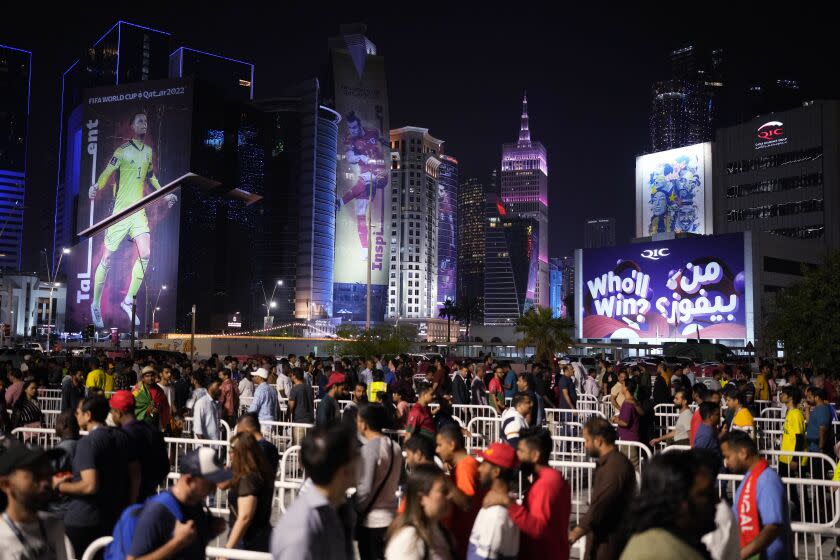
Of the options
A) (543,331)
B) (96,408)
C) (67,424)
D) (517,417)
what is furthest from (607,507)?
(543,331)

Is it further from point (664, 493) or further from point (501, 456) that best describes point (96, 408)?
point (664, 493)

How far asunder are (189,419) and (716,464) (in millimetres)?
11614

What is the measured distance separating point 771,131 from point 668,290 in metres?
29.3

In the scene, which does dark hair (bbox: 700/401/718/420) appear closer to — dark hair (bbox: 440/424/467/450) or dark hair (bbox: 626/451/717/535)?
dark hair (bbox: 440/424/467/450)

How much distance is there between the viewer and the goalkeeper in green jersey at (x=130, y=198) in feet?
358

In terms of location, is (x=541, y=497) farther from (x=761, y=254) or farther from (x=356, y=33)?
(x=356, y=33)

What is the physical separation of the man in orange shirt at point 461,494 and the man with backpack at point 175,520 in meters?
1.52

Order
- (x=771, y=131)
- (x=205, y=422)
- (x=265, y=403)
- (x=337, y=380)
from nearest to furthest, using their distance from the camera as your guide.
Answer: (x=205, y=422) → (x=265, y=403) → (x=337, y=380) → (x=771, y=131)

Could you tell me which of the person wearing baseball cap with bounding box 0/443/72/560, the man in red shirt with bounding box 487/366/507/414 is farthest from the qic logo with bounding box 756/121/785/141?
the person wearing baseball cap with bounding box 0/443/72/560

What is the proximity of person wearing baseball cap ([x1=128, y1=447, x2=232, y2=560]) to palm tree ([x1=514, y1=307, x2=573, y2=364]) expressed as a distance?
125 feet

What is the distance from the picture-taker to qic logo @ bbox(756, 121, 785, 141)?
287 ft

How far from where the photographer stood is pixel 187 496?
14.0 ft

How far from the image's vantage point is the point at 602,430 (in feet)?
20.3

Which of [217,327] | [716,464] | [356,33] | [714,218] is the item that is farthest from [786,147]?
[356,33]
